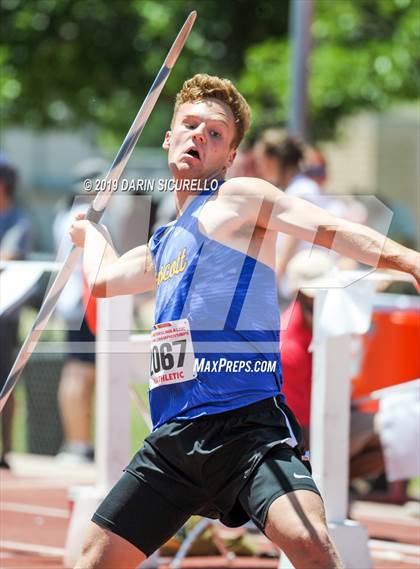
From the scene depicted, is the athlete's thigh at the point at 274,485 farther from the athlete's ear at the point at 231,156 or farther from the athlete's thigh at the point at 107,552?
the athlete's ear at the point at 231,156

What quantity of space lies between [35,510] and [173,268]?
4.32 metres

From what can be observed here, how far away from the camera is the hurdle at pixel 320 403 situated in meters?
5.91

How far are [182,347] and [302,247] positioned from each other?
156 inches

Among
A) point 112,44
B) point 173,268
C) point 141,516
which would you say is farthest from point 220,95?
Answer: point 112,44

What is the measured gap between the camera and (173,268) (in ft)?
13.9

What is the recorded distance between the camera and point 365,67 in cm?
1420

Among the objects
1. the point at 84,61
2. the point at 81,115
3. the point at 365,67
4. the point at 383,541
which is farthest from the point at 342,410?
the point at 81,115

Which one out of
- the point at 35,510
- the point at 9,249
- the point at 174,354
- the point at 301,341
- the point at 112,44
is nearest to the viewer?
the point at 174,354

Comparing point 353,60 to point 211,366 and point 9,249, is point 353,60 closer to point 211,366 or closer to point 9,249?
point 9,249

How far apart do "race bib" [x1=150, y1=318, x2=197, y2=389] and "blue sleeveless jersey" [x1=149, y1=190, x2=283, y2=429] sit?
0.02 metres

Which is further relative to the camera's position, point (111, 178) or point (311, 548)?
point (111, 178)

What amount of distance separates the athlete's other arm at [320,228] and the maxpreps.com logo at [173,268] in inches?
10.0

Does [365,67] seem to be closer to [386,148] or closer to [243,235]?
[243,235]

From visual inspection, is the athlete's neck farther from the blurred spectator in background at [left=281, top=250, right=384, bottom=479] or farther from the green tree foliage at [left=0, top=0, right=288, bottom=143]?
the green tree foliage at [left=0, top=0, right=288, bottom=143]
